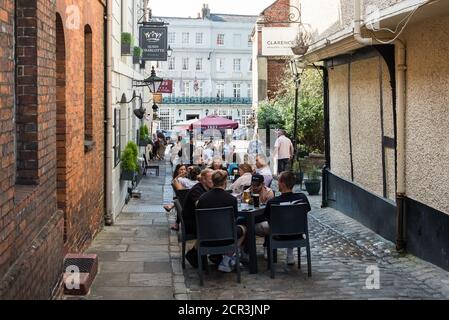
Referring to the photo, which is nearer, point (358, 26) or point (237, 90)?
point (358, 26)

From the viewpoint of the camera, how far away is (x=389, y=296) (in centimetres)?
773

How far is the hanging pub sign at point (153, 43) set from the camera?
66.4ft

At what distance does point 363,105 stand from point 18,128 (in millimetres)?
8553

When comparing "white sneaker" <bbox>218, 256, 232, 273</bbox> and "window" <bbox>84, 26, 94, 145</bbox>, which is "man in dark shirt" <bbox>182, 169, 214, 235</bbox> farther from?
"window" <bbox>84, 26, 94, 145</bbox>

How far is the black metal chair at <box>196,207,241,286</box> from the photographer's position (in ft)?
27.6

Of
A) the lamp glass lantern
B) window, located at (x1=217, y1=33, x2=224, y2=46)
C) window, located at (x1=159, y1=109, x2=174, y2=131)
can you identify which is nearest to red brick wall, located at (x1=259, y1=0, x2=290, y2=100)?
the lamp glass lantern

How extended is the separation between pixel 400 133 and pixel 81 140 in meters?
4.76

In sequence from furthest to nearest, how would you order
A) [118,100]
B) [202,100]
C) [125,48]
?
1. [202,100]
2. [125,48]
3. [118,100]

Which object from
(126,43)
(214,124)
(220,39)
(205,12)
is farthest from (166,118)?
(126,43)

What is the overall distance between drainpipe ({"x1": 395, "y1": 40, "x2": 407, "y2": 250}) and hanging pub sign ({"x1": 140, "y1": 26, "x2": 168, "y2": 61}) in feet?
35.1

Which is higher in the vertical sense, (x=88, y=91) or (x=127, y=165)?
(x=88, y=91)

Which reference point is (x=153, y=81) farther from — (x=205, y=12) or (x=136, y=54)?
(x=205, y=12)

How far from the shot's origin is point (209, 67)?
3086 inches

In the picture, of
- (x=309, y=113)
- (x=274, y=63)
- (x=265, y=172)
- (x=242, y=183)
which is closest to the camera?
(x=242, y=183)
